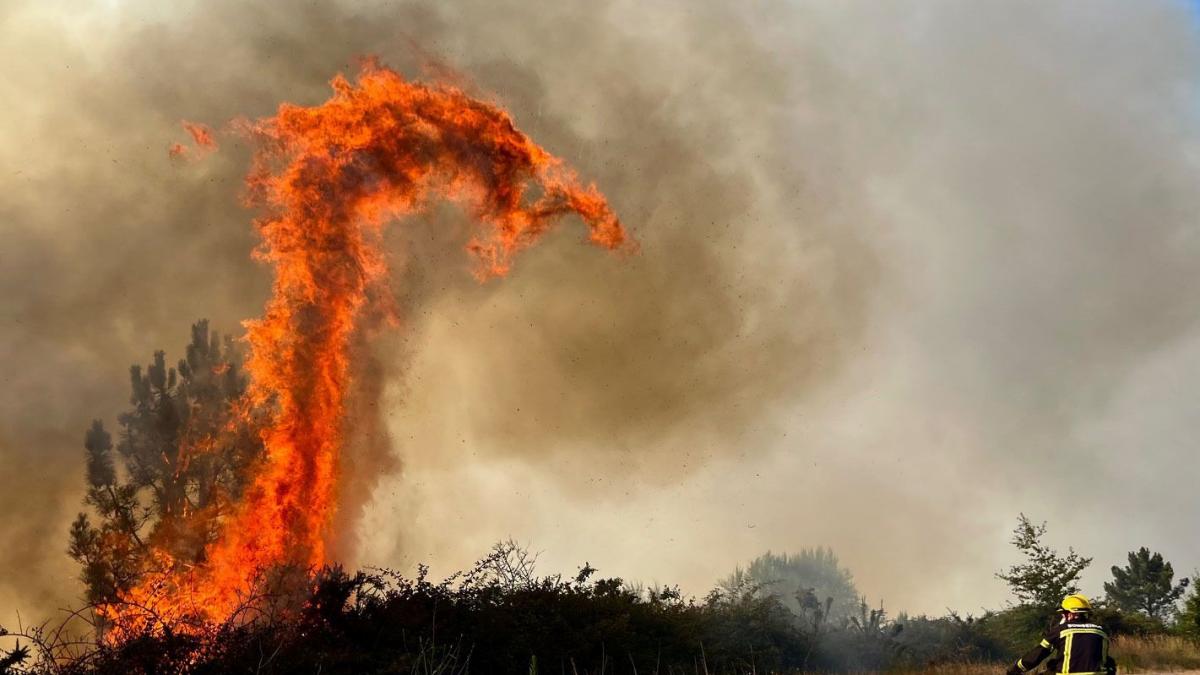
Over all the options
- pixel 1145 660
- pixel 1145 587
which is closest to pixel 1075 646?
pixel 1145 660

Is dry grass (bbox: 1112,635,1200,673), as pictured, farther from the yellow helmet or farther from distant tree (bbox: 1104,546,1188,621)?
distant tree (bbox: 1104,546,1188,621)

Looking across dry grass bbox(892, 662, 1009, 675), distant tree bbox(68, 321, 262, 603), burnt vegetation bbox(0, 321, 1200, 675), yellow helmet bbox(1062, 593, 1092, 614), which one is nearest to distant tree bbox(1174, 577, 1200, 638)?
burnt vegetation bbox(0, 321, 1200, 675)

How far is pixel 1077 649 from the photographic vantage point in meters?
11.2

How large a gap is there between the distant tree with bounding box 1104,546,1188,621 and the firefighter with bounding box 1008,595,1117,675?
185ft

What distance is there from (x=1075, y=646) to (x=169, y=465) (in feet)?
105

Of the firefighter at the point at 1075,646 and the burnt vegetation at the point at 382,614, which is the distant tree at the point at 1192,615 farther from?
the firefighter at the point at 1075,646

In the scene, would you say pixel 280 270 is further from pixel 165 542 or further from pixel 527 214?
pixel 165 542

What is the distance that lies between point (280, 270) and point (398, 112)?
7.18m

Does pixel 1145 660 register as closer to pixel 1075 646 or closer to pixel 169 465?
pixel 1075 646

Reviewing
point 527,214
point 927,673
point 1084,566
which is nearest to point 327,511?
point 527,214

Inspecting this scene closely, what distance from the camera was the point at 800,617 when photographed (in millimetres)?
29703

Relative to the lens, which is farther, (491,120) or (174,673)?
(491,120)

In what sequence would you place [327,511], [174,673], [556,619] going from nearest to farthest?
[174,673] → [556,619] → [327,511]

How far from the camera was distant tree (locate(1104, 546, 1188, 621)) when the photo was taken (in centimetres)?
5853
